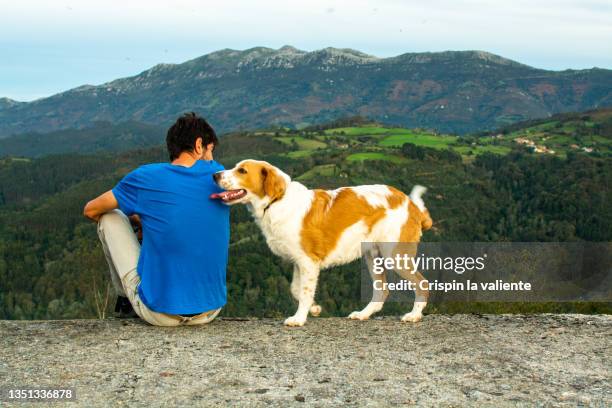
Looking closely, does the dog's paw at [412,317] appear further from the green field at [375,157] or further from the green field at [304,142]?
the green field at [304,142]

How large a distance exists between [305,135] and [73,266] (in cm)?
7870

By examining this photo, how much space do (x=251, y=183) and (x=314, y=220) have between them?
764mm

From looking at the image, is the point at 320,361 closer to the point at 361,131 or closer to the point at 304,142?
the point at 304,142

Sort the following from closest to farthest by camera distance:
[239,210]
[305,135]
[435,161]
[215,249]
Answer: [215,249], [239,210], [435,161], [305,135]

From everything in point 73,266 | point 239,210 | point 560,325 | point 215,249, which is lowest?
point 73,266

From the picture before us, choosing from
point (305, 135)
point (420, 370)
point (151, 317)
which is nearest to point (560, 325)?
point (420, 370)

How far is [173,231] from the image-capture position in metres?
6.36

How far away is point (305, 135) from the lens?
512ft

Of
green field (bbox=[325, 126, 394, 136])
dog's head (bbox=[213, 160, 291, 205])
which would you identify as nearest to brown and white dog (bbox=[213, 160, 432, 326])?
dog's head (bbox=[213, 160, 291, 205])

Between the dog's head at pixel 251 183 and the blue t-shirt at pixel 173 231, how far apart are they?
0.17 metres

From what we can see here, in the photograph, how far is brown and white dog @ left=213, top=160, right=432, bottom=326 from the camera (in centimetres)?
666

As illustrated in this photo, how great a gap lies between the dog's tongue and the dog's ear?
0.85 ft

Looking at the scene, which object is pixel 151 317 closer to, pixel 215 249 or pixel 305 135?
pixel 215 249

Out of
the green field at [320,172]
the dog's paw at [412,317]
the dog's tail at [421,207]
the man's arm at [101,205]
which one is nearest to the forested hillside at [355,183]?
the green field at [320,172]
